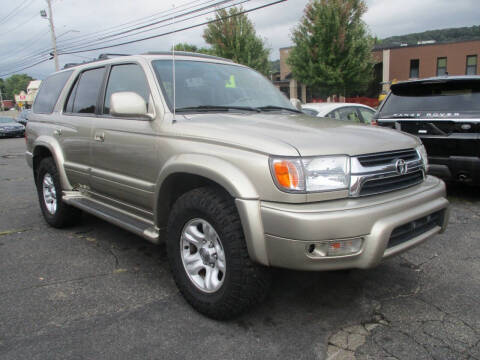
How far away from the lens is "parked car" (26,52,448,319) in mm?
2277

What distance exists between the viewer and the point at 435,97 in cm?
534

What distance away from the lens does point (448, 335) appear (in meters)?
2.47

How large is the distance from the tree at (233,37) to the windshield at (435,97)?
73.2 ft

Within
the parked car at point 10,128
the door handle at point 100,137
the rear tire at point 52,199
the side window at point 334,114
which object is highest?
the door handle at point 100,137

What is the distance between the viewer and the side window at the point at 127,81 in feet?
11.0

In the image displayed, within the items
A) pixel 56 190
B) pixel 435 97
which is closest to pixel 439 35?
pixel 435 97

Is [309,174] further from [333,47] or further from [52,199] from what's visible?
[333,47]

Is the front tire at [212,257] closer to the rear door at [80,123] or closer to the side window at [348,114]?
the rear door at [80,123]

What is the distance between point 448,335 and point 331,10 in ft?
76.1

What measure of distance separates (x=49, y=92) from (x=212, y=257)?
3.41 m

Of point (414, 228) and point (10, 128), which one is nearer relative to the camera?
point (414, 228)

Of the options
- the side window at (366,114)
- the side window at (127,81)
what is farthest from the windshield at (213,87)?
the side window at (366,114)

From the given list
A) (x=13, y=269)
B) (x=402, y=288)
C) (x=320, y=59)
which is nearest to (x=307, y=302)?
(x=402, y=288)

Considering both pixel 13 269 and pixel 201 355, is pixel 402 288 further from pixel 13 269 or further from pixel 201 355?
pixel 13 269
